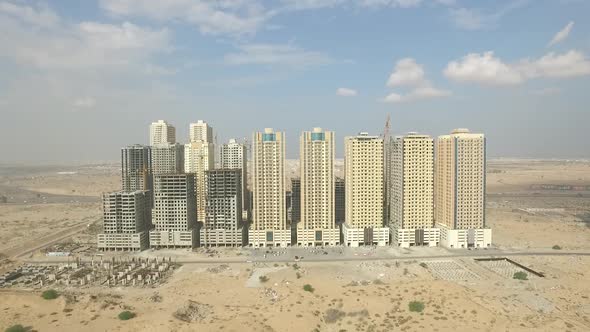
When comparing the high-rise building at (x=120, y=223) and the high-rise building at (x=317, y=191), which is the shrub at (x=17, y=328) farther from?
the high-rise building at (x=317, y=191)

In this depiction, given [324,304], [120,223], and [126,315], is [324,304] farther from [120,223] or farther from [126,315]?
[120,223]

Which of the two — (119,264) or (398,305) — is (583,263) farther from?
(119,264)

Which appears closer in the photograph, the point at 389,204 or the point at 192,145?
the point at 389,204

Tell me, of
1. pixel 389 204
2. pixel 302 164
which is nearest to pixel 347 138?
pixel 302 164

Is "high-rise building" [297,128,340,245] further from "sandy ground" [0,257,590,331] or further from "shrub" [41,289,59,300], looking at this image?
"shrub" [41,289,59,300]

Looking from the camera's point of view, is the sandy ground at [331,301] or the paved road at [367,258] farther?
the paved road at [367,258]

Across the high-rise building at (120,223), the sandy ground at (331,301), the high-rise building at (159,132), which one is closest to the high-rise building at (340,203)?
the sandy ground at (331,301)

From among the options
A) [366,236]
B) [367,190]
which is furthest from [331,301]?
[367,190]
